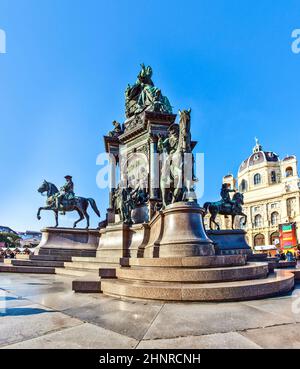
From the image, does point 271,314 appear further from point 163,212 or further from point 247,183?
point 247,183

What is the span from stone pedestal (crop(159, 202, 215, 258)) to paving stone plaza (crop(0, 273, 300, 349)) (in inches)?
108

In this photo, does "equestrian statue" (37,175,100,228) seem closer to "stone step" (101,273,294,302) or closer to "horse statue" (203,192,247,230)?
"horse statue" (203,192,247,230)

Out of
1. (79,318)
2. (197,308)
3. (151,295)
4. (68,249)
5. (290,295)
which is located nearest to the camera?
(79,318)

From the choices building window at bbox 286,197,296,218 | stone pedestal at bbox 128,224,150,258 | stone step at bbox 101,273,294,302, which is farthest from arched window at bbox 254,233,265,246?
stone step at bbox 101,273,294,302

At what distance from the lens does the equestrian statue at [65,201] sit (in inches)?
682

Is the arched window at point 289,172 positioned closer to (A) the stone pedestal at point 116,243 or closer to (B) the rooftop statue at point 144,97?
(B) the rooftop statue at point 144,97

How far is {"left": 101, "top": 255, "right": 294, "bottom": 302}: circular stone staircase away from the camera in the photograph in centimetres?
549

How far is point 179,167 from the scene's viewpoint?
1034cm

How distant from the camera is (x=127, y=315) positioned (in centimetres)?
448

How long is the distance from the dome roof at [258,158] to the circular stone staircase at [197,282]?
99.9 metres

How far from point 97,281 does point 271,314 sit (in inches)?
174

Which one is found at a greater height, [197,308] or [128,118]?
[128,118]

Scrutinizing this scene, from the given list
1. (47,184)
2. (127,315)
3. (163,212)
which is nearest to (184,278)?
(127,315)

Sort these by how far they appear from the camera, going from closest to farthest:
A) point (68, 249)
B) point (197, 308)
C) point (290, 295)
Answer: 1. point (197, 308)
2. point (290, 295)
3. point (68, 249)
